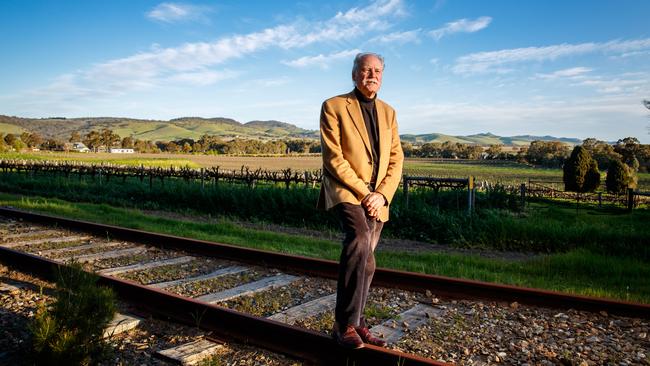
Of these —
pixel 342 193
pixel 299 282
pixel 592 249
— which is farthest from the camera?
pixel 592 249

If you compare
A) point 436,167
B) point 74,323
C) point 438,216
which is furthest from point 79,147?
point 74,323

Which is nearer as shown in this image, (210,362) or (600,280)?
(210,362)

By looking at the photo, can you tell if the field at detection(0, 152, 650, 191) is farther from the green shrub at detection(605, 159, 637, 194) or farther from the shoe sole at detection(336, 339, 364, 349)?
the shoe sole at detection(336, 339, 364, 349)

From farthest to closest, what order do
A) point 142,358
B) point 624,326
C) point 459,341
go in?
1. point 624,326
2. point 459,341
3. point 142,358

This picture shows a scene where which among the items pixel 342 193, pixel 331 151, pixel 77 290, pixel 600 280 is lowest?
pixel 600 280

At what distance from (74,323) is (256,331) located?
1280 millimetres

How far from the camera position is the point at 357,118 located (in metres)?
3.42

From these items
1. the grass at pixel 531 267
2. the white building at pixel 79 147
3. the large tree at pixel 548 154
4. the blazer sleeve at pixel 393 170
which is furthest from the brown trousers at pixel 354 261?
the white building at pixel 79 147

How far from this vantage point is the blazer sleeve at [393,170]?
3512 millimetres

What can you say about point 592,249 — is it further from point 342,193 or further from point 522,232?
point 342,193

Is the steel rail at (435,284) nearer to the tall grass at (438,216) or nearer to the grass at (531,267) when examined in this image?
the grass at (531,267)

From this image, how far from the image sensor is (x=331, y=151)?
334 cm

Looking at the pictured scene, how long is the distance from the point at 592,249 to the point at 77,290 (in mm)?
8301

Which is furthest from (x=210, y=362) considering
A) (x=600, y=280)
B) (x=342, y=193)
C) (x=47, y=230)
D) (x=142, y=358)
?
(x=47, y=230)
